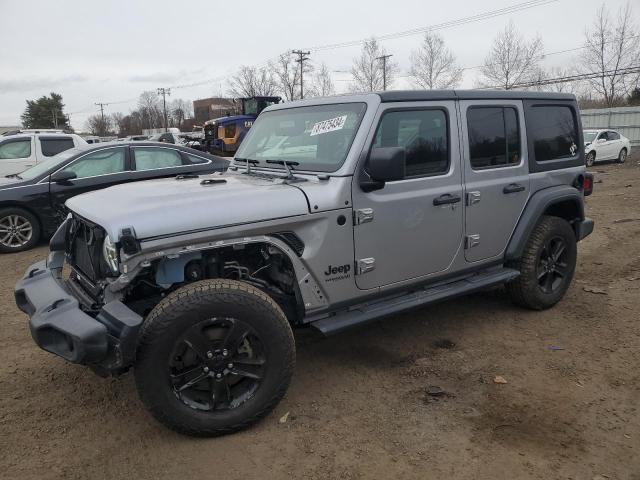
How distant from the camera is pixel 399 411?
3.28 meters

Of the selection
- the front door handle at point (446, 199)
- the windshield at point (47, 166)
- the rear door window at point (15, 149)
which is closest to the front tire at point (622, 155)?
the front door handle at point (446, 199)

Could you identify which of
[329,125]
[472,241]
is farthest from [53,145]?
[472,241]

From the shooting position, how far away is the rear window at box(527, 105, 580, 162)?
183 inches

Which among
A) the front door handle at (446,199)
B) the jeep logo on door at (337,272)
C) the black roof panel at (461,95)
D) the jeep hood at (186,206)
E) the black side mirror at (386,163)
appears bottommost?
the jeep logo on door at (337,272)

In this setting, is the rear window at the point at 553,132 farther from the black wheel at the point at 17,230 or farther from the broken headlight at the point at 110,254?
the black wheel at the point at 17,230

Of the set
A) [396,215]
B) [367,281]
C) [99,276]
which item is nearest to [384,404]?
[367,281]

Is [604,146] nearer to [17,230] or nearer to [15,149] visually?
[15,149]

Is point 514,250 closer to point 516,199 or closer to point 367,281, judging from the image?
point 516,199

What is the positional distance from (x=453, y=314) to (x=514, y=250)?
2.93ft

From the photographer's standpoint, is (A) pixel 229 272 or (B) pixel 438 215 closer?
(A) pixel 229 272

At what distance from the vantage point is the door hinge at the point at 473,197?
405cm

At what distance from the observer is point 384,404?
336cm

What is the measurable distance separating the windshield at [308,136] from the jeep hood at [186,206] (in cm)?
37

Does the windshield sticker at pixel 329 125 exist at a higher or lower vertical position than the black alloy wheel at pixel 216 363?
higher
